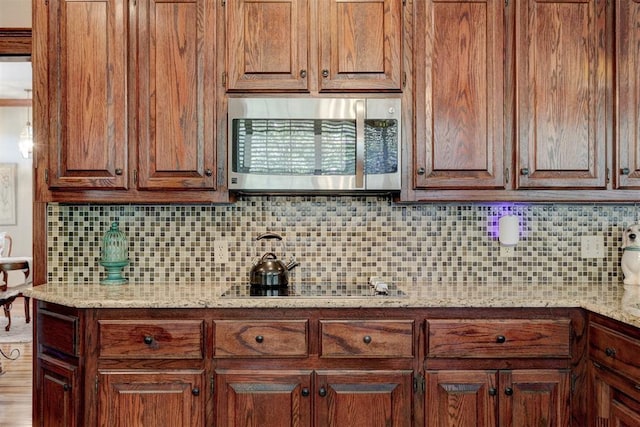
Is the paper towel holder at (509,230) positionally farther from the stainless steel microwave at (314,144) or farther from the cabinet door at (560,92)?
the stainless steel microwave at (314,144)

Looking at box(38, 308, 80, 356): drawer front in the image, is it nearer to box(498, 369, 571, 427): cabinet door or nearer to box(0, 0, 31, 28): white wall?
box(0, 0, 31, 28): white wall

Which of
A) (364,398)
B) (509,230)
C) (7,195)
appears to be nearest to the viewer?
(364,398)

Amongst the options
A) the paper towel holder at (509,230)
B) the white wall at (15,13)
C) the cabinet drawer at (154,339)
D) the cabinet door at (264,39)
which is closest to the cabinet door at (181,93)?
the cabinet door at (264,39)

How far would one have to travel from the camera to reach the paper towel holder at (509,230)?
2512 mm

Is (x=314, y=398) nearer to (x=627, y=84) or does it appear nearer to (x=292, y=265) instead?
(x=292, y=265)

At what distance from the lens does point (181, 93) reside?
227cm

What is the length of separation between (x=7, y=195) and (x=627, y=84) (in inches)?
Result: 305

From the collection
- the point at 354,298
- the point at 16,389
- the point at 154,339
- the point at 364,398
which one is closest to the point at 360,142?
the point at 354,298

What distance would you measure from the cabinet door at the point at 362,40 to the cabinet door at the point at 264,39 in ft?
0.32

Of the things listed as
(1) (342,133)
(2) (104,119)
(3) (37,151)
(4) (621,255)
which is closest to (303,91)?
(1) (342,133)

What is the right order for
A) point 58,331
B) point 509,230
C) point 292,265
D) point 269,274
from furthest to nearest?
point 509,230
point 292,265
point 269,274
point 58,331

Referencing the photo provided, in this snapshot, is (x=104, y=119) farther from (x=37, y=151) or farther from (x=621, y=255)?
(x=621, y=255)

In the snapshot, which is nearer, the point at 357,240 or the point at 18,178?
the point at 357,240

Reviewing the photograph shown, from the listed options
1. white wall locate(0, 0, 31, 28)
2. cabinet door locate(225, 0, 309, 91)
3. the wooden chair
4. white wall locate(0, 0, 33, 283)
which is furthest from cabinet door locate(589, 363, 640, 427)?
white wall locate(0, 0, 33, 283)
